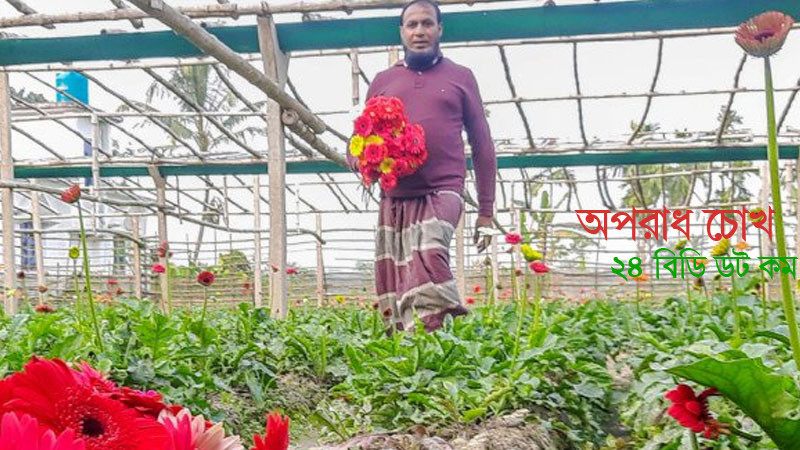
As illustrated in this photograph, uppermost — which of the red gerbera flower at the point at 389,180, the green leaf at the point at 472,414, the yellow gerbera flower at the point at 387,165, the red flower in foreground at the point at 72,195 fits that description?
the yellow gerbera flower at the point at 387,165

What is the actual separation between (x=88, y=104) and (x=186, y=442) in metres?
12.1

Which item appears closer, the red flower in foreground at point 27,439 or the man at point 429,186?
the red flower in foreground at point 27,439

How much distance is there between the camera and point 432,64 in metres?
4.23

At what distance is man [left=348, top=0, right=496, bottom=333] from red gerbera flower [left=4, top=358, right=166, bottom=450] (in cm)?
331

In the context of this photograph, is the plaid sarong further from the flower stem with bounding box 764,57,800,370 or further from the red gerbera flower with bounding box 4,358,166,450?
the red gerbera flower with bounding box 4,358,166,450

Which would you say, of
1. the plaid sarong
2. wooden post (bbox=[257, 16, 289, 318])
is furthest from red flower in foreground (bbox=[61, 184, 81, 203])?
wooden post (bbox=[257, 16, 289, 318])

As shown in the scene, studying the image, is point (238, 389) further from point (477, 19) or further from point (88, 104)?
point (88, 104)

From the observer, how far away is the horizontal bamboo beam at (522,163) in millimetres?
10766

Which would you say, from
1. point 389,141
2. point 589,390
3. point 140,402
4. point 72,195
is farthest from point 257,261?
point 140,402

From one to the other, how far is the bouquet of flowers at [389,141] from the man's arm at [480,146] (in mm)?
308

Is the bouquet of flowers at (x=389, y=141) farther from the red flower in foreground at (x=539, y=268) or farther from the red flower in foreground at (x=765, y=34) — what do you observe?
the red flower in foreground at (x=765, y=34)

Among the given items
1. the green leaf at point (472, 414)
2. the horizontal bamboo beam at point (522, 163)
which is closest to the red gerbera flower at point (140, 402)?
the green leaf at point (472, 414)

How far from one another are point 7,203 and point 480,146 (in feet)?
15.1

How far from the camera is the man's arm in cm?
418
